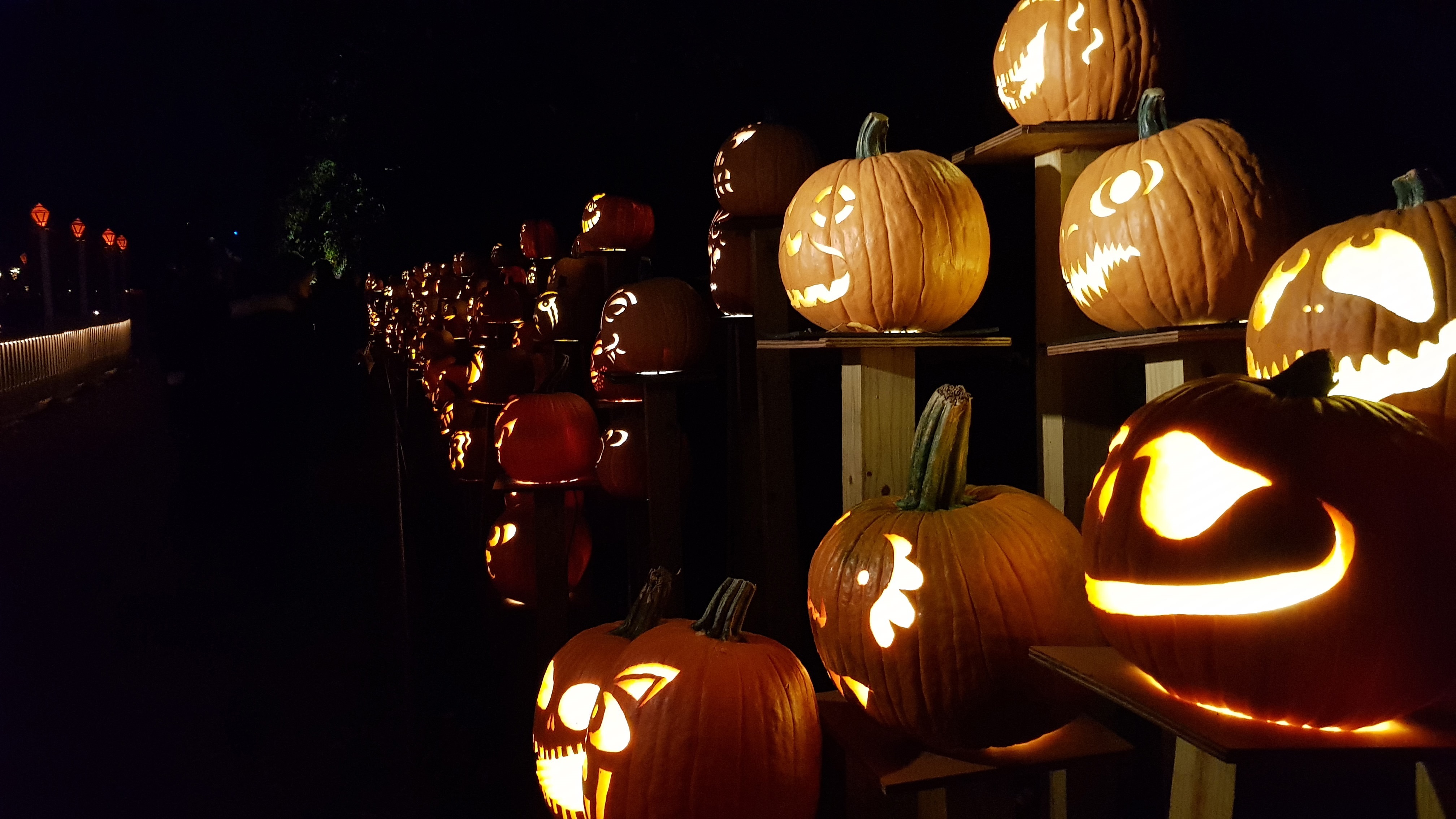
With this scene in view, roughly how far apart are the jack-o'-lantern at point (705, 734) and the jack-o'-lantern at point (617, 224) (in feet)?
9.21

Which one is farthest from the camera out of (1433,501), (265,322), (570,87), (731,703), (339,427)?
(339,427)

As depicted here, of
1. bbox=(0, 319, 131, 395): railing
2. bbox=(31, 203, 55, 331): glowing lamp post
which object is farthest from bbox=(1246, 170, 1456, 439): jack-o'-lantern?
bbox=(31, 203, 55, 331): glowing lamp post

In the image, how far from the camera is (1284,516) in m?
1.04

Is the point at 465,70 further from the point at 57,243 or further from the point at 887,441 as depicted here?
the point at 57,243

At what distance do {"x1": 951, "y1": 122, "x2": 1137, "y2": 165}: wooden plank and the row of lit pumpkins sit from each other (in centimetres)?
59

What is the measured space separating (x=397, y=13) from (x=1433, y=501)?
21.3 ft

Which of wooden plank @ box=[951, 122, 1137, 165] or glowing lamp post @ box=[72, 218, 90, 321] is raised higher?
glowing lamp post @ box=[72, 218, 90, 321]

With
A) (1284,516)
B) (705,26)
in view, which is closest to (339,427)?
(705,26)

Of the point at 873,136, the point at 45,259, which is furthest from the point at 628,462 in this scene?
the point at 45,259

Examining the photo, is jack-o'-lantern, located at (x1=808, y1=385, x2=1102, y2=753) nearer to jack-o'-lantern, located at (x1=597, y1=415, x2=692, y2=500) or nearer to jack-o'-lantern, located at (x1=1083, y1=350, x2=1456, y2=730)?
jack-o'-lantern, located at (x1=1083, y1=350, x2=1456, y2=730)

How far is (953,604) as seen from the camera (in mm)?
1611

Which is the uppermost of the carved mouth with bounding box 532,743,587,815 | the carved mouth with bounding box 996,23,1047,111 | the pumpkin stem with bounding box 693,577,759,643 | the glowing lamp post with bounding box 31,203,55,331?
the glowing lamp post with bounding box 31,203,55,331

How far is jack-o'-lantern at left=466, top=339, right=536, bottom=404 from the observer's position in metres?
4.88

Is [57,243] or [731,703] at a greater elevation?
[57,243]
